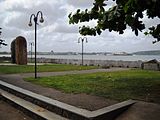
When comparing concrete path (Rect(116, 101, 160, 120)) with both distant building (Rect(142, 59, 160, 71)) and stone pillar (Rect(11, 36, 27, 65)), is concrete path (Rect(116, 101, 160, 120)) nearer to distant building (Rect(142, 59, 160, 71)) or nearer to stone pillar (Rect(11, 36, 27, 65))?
distant building (Rect(142, 59, 160, 71))

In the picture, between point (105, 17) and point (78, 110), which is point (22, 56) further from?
point (78, 110)

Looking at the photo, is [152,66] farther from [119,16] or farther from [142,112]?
[142,112]

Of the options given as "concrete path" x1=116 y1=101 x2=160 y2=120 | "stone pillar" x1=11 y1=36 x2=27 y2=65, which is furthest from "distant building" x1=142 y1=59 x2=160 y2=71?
"concrete path" x1=116 y1=101 x2=160 y2=120

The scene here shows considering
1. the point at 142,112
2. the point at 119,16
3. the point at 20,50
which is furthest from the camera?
the point at 20,50

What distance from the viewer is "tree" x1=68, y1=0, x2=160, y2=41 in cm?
997

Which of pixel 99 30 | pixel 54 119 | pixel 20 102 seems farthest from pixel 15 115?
pixel 99 30

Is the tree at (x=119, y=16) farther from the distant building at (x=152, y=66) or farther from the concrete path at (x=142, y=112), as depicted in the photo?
the distant building at (x=152, y=66)

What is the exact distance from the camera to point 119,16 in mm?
12562

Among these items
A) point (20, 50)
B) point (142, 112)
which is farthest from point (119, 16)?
point (20, 50)

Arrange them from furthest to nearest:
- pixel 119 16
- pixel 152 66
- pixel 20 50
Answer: pixel 20 50 < pixel 152 66 < pixel 119 16

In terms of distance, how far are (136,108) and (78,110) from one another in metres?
1.81

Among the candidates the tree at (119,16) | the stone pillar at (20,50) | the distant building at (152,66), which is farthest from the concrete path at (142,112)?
the stone pillar at (20,50)

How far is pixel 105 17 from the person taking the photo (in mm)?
13094

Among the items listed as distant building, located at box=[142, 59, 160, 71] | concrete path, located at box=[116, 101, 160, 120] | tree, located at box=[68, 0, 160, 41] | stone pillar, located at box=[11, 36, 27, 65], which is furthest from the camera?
stone pillar, located at box=[11, 36, 27, 65]
